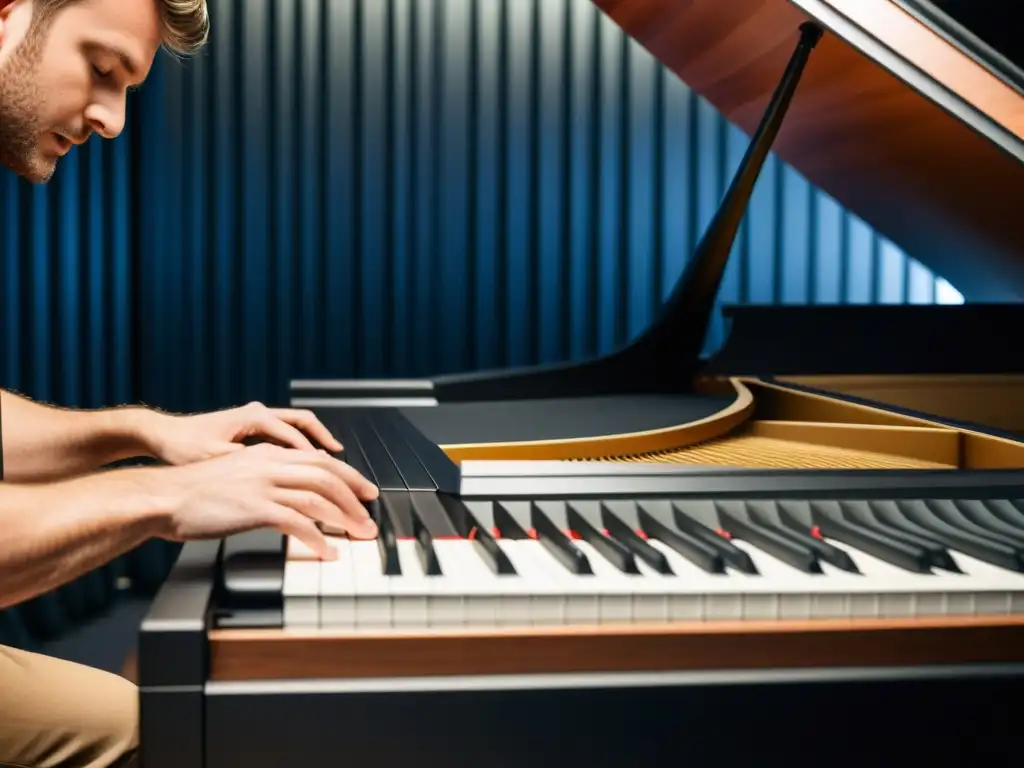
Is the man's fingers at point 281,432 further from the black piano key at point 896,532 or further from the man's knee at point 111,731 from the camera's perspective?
the black piano key at point 896,532

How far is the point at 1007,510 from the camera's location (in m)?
0.91

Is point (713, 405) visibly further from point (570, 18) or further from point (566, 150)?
point (570, 18)

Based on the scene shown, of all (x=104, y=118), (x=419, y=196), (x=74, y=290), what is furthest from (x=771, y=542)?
(x=74, y=290)

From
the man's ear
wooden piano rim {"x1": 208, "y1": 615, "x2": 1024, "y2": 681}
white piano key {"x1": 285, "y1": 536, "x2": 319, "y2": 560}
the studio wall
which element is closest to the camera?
wooden piano rim {"x1": 208, "y1": 615, "x2": 1024, "y2": 681}

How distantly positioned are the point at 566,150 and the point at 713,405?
201 centimetres

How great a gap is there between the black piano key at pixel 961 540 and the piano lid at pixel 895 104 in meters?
0.41

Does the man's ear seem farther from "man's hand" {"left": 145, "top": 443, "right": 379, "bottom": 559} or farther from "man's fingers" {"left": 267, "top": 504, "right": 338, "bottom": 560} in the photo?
"man's fingers" {"left": 267, "top": 504, "right": 338, "bottom": 560}

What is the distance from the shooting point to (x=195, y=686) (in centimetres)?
61

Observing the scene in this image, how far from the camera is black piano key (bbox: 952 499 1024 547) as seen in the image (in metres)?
0.85

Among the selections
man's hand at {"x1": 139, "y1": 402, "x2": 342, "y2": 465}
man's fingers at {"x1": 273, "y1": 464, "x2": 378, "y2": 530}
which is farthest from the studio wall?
man's fingers at {"x1": 273, "y1": 464, "x2": 378, "y2": 530}

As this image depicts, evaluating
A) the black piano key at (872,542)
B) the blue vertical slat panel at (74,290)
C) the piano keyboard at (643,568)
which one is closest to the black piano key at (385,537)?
the piano keyboard at (643,568)

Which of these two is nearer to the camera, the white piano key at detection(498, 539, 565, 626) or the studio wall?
the white piano key at detection(498, 539, 565, 626)

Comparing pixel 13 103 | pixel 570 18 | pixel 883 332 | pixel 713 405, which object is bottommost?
pixel 713 405

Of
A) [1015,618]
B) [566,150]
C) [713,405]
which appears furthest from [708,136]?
[1015,618]
